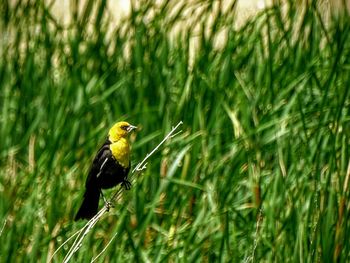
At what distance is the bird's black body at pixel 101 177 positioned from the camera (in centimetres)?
212

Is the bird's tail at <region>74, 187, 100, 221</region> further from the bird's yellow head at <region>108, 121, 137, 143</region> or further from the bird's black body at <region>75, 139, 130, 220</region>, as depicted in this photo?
the bird's yellow head at <region>108, 121, 137, 143</region>

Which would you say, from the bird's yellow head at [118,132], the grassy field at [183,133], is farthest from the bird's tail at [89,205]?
the grassy field at [183,133]

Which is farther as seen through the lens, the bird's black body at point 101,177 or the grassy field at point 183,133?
the grassy field at point 183,133

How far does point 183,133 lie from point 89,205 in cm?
135

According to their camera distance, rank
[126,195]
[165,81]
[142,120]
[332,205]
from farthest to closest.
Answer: [165,81] → [142,120] → [126,195] → [332,205]

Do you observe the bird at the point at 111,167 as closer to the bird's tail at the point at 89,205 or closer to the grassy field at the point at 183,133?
the bird's tail at the point at 89,205

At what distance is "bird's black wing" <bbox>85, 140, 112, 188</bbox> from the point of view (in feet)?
7.02

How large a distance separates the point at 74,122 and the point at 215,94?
20.8 inches

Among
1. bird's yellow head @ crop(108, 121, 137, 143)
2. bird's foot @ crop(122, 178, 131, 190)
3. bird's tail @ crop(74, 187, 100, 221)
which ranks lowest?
bird's tail @ crop(74, 187, 100, 221)

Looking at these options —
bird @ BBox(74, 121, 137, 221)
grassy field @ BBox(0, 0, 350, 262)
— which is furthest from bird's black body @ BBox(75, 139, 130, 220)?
grassy field @ BBox(0, 0, 350, 262)

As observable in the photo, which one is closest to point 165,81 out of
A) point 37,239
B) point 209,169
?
point 209,169

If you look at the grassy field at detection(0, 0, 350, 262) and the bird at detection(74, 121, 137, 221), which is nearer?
the bird at detection(74, 121, 137, 221)

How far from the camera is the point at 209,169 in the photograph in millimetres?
3371

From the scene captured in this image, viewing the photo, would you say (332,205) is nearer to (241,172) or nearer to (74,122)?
(241,172)
